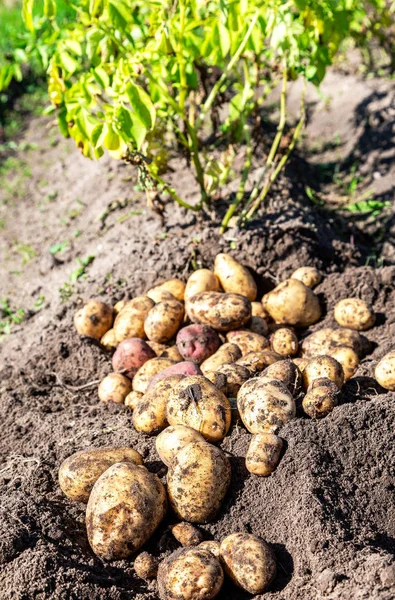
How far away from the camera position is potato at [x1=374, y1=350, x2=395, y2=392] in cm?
266

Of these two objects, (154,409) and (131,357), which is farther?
(131,357)

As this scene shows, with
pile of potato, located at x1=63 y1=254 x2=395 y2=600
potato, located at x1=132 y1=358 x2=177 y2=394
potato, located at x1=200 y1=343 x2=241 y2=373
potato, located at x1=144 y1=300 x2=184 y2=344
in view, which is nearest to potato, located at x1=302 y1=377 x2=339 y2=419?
pile of potato, located at x1=63 y1=254 x2=395 y2=600

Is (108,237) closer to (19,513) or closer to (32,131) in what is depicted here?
(19,513)

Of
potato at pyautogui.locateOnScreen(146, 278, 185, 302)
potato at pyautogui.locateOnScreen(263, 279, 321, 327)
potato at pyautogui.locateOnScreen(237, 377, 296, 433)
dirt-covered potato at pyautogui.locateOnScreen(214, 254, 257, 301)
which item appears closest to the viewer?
potato at pyautogui.locateOnScreen(237, 377, 296, 433)

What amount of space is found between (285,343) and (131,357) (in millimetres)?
771

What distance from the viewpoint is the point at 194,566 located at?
209 centimetres

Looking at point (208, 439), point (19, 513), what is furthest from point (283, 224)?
point (19, 513)

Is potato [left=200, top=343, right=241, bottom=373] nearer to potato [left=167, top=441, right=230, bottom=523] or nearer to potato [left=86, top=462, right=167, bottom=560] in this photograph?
potato [left=167, top=441, right=230, bottom=523]

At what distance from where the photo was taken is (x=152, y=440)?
8.93 feet

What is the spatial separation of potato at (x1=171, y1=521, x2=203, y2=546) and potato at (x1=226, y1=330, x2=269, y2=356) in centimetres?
100

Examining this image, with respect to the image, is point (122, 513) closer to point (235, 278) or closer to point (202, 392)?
point (202, 392)

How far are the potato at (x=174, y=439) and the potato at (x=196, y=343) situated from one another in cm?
65

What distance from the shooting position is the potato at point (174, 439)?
2445mm

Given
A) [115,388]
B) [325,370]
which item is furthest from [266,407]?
[115,388]
